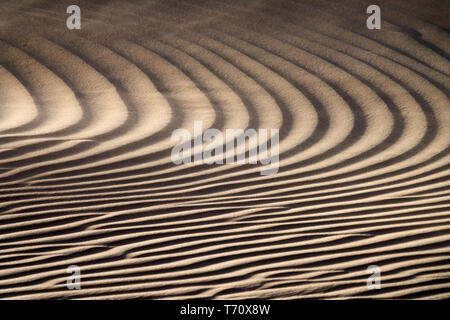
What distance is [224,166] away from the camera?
14.5 ft

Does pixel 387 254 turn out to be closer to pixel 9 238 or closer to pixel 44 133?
pixel 9 238

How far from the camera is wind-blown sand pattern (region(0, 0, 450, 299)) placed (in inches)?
138

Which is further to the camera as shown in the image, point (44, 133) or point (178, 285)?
point (44, 133)

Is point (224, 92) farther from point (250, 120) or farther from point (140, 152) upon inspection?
point (140, 152)

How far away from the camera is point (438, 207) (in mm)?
4078

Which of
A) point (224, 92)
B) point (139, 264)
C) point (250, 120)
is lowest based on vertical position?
point (139, 264)

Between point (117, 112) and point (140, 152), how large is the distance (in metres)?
0.89

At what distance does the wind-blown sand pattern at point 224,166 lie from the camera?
3.52 m
